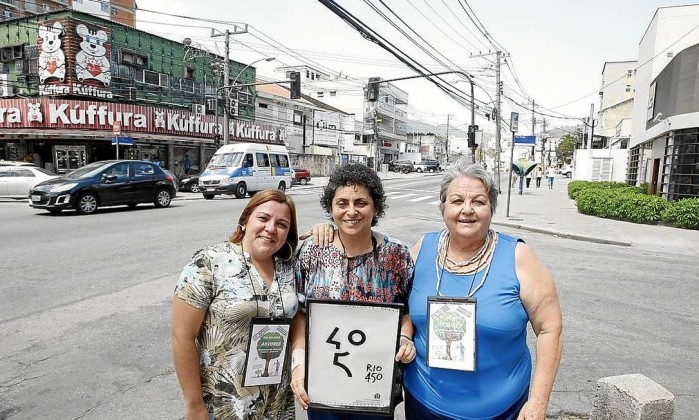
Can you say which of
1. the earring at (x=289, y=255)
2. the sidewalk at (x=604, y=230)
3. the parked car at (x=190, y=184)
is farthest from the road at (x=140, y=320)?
the parked car at (x=190, y=184)

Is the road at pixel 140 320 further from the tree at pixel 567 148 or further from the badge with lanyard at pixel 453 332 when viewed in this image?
the tree at pixel 567 148

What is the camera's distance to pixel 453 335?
1.90 meters

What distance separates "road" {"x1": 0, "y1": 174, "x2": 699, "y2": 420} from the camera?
3.35 m

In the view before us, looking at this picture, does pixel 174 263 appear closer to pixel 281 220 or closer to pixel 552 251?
pixel 281 220

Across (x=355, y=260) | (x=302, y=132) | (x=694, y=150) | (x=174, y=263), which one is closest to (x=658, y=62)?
(x=694, y=150)

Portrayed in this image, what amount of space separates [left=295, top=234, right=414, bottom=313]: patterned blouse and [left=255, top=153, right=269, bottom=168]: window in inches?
772

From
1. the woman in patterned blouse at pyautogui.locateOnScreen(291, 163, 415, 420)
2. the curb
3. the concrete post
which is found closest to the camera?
the woman in patterned blouse at pyautogui.locateOnScreen(291, 163, 415, 420)

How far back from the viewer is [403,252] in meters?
2.18

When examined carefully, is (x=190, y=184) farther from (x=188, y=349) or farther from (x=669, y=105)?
(x=188, y=349)

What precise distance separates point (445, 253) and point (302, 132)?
1871 inches

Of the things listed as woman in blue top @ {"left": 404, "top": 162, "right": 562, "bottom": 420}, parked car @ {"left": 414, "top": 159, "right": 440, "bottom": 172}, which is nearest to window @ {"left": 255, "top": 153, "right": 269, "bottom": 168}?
woman in blue top @ {"left": 404, "top": 162, "right": 562, "bottom": 420}

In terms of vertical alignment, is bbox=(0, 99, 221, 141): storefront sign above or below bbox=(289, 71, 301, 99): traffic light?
below

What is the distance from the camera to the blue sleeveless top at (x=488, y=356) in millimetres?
1874

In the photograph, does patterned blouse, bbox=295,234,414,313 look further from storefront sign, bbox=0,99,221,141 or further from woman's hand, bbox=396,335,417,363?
storefront sign, bbox=0,99,221,141
